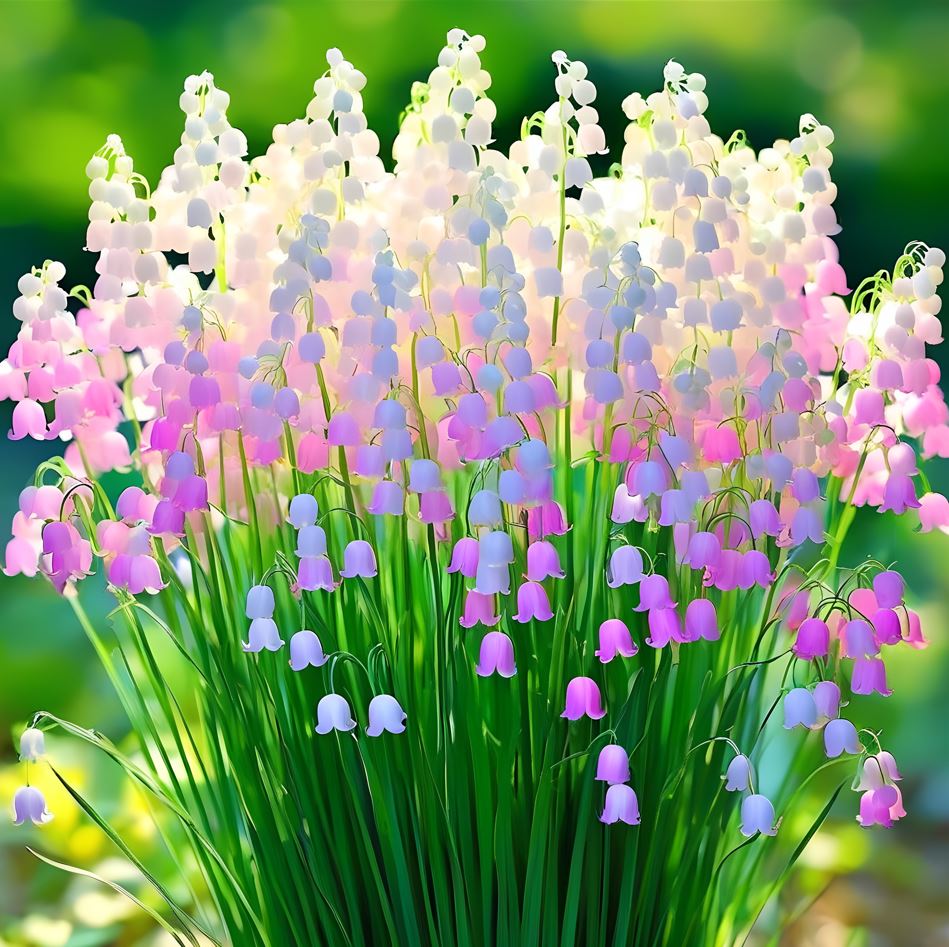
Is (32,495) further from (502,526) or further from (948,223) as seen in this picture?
(948,223)

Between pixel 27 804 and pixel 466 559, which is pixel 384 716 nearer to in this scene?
pixel 466 559

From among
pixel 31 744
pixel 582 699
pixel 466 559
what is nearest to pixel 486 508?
pixel 466 559

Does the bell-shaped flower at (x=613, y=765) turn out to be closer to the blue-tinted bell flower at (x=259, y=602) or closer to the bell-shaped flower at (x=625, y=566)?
the bell-shaped flower at (x=625, y=566)

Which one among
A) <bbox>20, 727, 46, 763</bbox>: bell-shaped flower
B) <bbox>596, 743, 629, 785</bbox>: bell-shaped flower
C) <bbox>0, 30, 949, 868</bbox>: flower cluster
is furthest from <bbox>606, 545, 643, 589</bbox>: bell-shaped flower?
<bbox>20, 727, 46, 763</bbox>: bell-shaped flower

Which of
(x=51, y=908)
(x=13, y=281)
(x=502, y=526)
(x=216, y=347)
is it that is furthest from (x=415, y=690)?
(x=13, y=281)

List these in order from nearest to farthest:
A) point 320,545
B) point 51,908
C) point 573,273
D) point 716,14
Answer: point 320,545 → point 573,273 → point 51,908 → point 716,14

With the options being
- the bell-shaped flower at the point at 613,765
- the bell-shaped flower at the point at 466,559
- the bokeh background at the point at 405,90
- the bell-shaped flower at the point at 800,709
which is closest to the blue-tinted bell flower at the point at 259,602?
the bell-shaped flower at the point at 466,559

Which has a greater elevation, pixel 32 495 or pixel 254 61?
pixel 254 61
